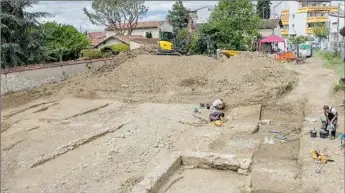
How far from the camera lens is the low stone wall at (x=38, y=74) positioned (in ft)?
51.0

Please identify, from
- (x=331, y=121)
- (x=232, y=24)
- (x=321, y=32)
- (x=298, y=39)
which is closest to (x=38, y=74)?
(x=331, y=121)

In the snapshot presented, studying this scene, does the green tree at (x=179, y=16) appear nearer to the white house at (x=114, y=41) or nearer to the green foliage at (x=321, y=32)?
the white house at (x=114, y=41)

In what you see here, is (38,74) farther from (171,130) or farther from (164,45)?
(171,130)

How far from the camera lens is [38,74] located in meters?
17.2

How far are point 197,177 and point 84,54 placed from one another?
16.9 meters

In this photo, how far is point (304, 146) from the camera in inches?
388

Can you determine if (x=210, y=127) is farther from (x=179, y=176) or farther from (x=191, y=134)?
(x=179, y=176)

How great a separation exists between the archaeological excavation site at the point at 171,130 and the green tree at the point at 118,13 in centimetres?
1137

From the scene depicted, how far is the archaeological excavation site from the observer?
816 cm

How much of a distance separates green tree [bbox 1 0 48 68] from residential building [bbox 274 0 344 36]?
1001cm

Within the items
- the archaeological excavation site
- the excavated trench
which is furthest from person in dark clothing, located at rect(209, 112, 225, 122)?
the excavated trench

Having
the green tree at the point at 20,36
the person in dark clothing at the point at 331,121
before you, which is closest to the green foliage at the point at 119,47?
the green tree at the point at 20,36

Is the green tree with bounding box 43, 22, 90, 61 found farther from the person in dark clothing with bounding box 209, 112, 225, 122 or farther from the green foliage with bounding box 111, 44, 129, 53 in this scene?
the person in dark clothing with bounding box 209, 112, 225, 122

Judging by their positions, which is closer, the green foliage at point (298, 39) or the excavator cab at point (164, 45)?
the excavator cab at point (164, 45)
